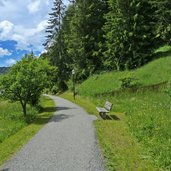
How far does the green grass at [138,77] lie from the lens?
109ft

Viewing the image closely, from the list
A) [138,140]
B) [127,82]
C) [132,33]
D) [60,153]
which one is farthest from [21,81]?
[132,33]

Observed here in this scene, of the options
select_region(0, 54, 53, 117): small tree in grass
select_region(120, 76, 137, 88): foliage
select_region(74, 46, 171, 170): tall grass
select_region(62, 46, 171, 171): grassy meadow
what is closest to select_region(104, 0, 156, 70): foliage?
select_region(74, 46, 171, 170): tall grass

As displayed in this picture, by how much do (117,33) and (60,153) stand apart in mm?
33740

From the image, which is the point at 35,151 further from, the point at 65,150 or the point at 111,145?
the point at 111,145

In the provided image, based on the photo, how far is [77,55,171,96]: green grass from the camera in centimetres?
3317

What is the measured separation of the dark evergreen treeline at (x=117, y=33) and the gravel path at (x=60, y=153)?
2731 cm

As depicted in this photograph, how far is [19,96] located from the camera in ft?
77.0

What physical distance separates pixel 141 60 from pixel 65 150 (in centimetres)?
3180

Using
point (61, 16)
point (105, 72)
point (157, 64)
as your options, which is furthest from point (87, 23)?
point (61, 16)

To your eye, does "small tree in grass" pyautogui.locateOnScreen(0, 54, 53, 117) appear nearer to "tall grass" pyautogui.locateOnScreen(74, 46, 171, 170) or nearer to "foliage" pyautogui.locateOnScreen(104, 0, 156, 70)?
"tall grass" pyautogui.locateOnScreen(74, 46, 171, 170)

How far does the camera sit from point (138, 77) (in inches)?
1422

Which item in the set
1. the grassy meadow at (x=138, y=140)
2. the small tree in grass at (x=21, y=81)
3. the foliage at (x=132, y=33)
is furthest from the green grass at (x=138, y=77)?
the small tree in grass at (x=21, y=81)

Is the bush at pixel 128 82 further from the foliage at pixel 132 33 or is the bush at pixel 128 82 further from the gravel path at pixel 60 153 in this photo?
the gravel path at pixel 60 153

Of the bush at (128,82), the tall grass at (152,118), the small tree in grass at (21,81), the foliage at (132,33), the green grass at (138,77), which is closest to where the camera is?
the tall grass at (152,118)
